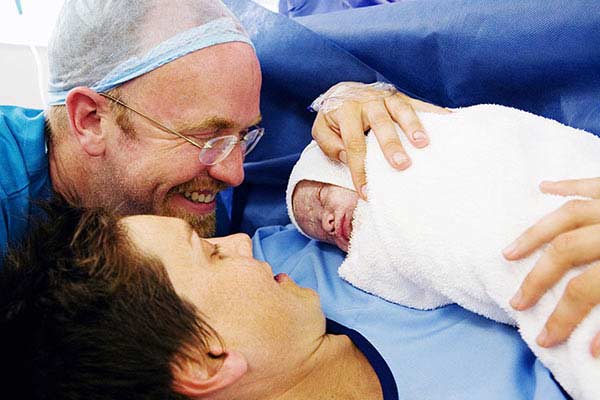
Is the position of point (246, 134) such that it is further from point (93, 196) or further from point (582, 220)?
point (582, 220)

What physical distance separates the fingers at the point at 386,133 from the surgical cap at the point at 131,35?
1.04ft

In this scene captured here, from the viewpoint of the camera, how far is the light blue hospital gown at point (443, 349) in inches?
35.0

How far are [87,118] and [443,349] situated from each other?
2.70 feet

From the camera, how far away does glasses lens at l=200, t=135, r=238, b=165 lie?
1208 mm

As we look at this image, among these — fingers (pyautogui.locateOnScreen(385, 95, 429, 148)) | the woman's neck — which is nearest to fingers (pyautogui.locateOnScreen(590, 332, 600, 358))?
the woman's neck

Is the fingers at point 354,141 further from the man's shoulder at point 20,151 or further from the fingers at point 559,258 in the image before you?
the man's shoulder at point 20,151

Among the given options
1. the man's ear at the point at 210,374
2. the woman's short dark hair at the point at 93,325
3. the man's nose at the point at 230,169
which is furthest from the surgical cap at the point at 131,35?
the man's ear at the point at 210,374

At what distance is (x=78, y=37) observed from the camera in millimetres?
1189

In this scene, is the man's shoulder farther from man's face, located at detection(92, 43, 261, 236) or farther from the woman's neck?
the woman's neck

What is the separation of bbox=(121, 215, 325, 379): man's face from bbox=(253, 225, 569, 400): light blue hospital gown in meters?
0.15

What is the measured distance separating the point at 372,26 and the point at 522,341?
81 cm

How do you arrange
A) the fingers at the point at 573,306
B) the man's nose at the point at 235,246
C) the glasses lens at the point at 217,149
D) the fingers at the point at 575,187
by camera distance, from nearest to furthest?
1. the fingers at the point at 573,306
2. the fingers at the point at 575,187
3. the man's nose at the point at 235,246
4. the glasses lens at the point at 217,149

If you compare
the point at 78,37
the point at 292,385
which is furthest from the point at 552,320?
the point at 78,37

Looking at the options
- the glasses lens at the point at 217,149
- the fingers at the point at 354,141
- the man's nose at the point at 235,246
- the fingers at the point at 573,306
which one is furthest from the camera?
the glasses lens at the point at 217,149
